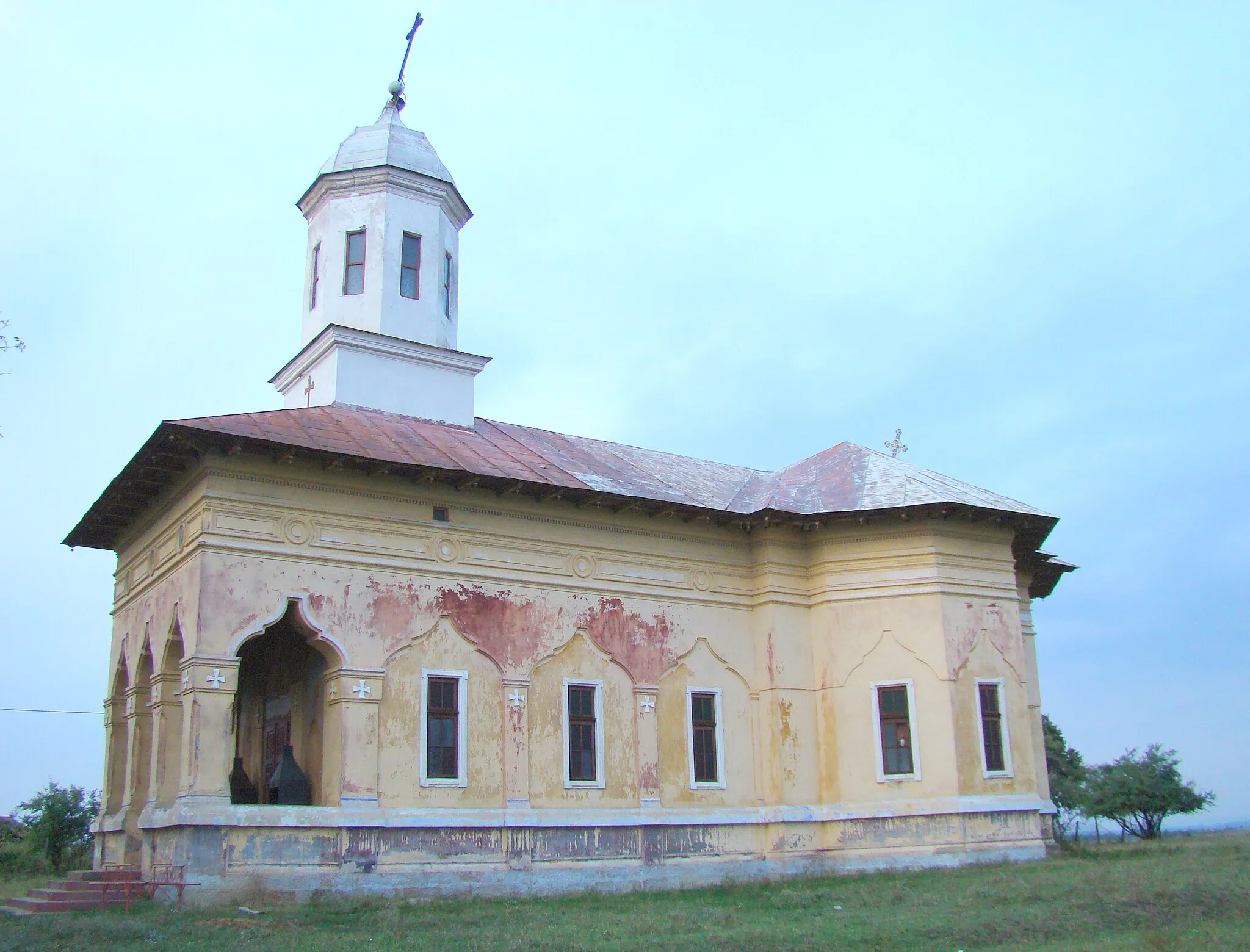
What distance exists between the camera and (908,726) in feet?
66.2

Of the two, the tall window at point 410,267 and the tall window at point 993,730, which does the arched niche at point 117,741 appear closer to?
the tall window at point 410,267

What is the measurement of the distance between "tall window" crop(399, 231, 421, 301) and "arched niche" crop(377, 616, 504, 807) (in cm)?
803

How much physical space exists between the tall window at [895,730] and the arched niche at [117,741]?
1222 centimetres

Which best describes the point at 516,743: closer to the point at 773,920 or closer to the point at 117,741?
the point at 773,920

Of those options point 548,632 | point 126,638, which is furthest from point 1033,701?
point 126,638

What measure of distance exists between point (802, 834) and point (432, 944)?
8698 mm

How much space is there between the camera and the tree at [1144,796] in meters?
32.8

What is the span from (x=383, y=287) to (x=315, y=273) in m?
1.84

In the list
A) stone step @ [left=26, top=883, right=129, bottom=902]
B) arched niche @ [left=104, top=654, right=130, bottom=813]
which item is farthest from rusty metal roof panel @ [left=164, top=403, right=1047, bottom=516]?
stone step @ [left=26, top=883, right=129, bottom=902]

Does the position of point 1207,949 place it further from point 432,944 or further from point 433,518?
point 433,518

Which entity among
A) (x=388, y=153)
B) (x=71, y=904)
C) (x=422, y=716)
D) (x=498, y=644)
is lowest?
(x=71, y=904)

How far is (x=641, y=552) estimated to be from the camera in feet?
66.5

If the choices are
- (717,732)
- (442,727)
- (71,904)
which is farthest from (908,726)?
(71,904)

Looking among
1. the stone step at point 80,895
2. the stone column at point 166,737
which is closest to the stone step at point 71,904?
the stone step at point 80,895
